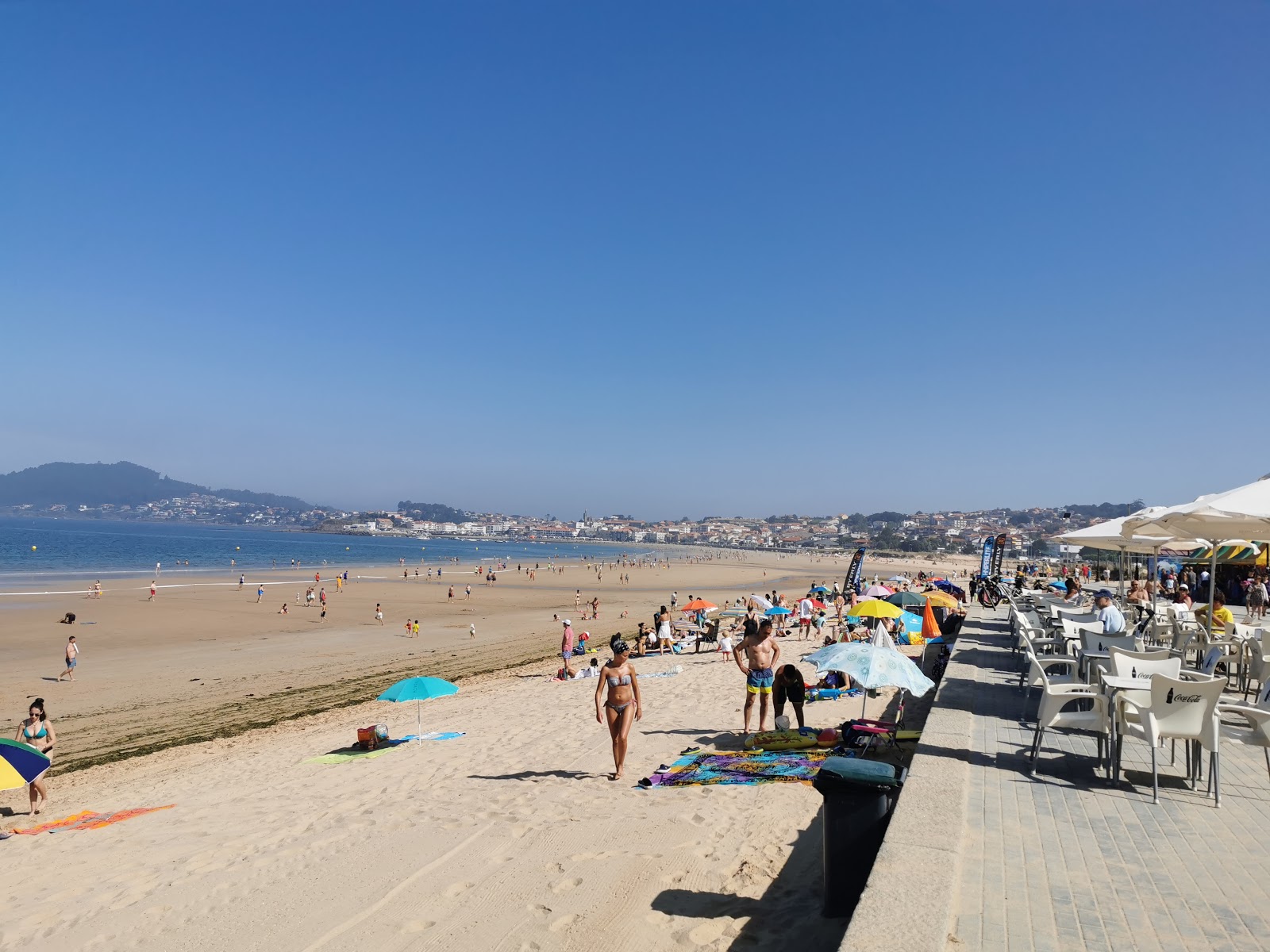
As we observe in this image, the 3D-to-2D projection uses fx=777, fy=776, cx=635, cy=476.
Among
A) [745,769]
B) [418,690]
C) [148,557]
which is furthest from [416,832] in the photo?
[148,557]

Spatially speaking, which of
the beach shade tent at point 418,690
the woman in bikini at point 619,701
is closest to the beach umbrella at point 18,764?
the beach shade tent at point 418,690

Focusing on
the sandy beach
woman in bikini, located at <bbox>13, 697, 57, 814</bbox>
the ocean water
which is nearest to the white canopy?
the sandy beach

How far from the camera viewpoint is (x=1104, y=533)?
12.5 m

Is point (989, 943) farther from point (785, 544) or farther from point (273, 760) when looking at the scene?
point (785, 544)

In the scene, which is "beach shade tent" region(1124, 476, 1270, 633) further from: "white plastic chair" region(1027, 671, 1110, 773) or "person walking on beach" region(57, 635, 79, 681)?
"person walking on beach" region(57, 635, 79, 681)

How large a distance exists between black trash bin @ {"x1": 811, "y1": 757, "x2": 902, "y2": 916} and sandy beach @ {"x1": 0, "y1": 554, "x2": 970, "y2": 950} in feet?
0.62

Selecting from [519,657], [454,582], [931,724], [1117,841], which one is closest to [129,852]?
[931,724]

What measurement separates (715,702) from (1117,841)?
290 inches

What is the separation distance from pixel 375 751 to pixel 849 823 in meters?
7.94

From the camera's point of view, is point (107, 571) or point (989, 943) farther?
point (107, 571)

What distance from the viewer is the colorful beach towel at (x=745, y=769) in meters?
6.69

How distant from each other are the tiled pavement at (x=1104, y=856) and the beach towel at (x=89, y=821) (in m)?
8.28

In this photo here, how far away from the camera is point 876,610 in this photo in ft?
46.7

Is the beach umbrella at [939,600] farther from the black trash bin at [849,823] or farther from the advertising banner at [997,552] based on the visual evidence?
the advertising banner at [997,552]
